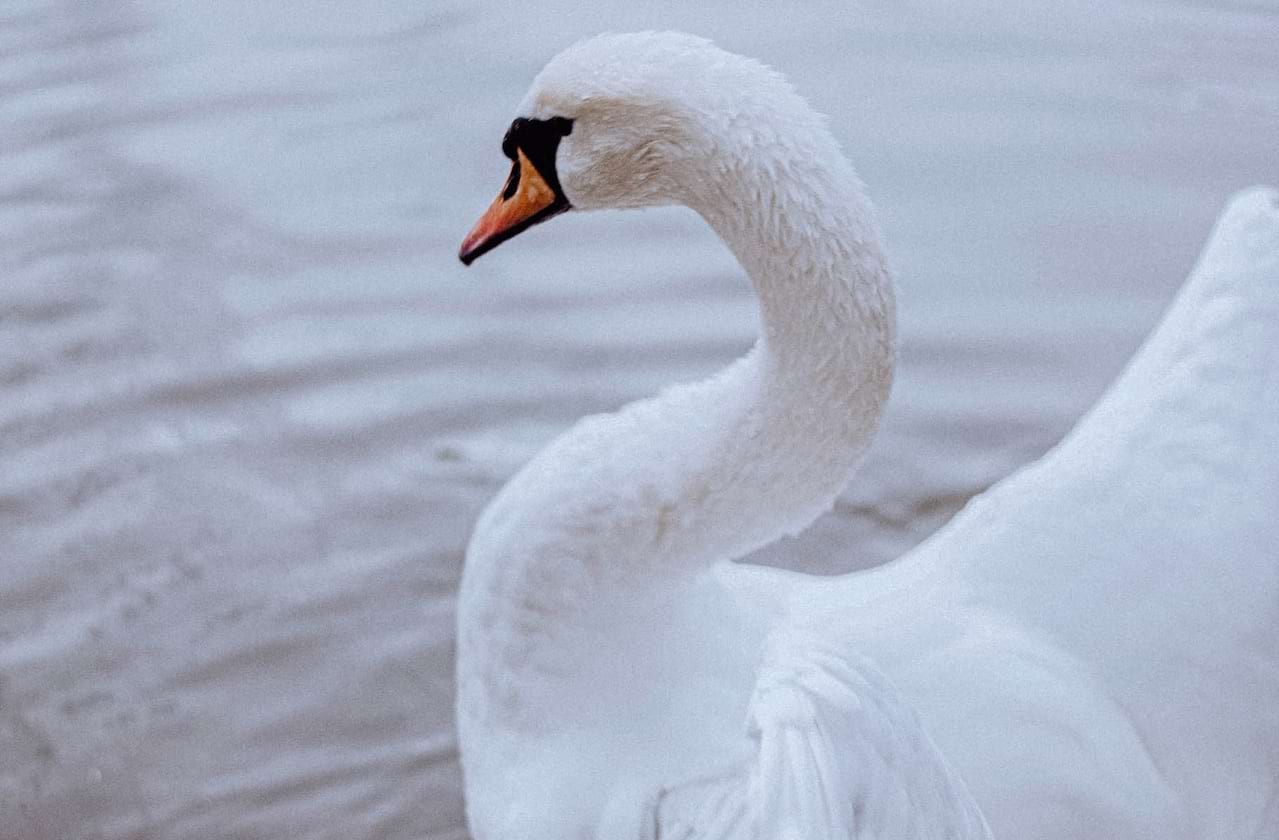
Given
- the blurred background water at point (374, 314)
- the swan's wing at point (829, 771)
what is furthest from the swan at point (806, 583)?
the blurred background water at point (374, 314)

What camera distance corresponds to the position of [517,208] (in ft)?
8.31

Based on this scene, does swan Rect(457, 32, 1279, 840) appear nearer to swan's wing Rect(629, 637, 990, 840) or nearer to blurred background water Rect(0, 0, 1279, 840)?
swan's wing Rect(629, 637, 990, 840)

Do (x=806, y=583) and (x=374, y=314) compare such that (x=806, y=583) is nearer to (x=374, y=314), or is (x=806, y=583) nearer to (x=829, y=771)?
(x=829, y=771)

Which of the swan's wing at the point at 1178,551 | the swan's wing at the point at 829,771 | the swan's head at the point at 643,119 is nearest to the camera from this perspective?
the swan's wing at the point at 829,771

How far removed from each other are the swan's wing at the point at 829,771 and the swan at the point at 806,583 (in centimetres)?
17

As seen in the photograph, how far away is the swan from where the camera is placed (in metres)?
2.36

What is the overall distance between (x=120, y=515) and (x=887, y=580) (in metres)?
2.10

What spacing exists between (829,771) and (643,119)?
0.94 m

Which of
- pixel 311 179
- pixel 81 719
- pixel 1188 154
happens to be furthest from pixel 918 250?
pixel 81 719

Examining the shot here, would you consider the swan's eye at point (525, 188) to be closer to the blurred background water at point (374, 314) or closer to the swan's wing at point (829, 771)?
the swan's wing at point (829, 771)

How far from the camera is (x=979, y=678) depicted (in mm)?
2604

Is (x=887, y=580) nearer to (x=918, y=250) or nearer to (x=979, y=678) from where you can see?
(x=979, y=678)

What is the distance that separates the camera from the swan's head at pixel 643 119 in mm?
2326

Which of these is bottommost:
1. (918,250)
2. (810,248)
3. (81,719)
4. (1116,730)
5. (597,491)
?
(81,719)
